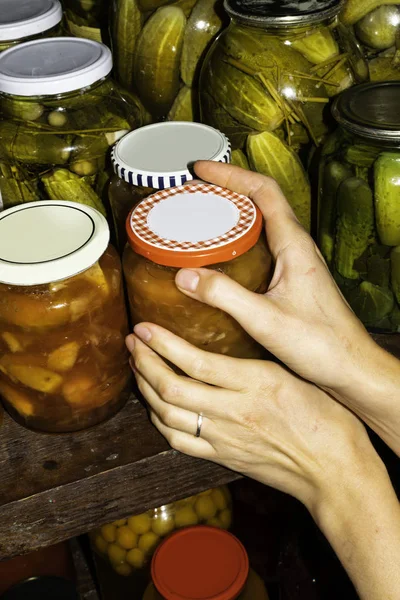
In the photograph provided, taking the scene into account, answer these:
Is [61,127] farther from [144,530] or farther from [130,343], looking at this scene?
[144,530]

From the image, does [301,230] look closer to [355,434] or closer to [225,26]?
[355,434]

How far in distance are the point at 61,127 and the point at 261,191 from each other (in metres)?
0.23

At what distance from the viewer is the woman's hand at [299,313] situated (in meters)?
0.57

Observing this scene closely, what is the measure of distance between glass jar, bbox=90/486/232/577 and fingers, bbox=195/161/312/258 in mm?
452

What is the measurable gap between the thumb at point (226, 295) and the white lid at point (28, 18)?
1.55 ft

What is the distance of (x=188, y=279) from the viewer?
56 cm

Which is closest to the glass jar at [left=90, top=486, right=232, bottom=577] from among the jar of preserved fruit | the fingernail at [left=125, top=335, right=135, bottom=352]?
the fingernail at [left=125, top=335, right=135, bottom=352]

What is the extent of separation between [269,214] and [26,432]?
31 cm

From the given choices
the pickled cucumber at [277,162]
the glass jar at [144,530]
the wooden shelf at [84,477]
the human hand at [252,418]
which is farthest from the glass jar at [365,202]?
the glass jar at [144,530]

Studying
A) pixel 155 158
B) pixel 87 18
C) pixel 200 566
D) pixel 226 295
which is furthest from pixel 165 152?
pixel 200 566

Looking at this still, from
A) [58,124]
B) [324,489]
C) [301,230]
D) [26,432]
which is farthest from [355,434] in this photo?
[58,124]

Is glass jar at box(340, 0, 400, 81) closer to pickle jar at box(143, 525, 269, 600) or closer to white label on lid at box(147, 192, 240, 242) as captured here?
white label on lid at box(147, 192, 240, 242)

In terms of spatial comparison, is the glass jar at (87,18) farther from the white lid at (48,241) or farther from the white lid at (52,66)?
the white lid at (48,241)

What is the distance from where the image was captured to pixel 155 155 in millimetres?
717
